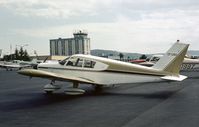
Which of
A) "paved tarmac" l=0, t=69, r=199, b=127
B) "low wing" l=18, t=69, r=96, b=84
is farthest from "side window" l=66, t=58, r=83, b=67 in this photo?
"paved tarmac" l=0, t=69, r=199, b=127

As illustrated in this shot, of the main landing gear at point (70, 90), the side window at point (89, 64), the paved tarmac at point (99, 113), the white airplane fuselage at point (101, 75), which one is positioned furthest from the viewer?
the side window at point (89, 64)

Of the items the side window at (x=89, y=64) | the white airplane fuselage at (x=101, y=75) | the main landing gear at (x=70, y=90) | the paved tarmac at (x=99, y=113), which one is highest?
the side window at (x=89, y=64)

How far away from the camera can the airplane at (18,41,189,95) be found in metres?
16.3

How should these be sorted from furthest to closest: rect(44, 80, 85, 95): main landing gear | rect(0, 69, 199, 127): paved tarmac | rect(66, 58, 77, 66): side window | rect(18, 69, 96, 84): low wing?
rect(66, 58, 77, 66): side window, rect(44, 80, 85, 95): main landing gear, rect(18, 69, 96, 84): low wing, rect(0, 69, 199, 127): paved tarmac

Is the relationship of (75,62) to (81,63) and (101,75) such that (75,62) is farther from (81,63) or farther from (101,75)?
(101,75)

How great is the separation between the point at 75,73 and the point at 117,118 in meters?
7.64

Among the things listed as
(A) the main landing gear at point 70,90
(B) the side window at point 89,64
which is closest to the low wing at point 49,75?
(A) the main landing gear at point 70,90

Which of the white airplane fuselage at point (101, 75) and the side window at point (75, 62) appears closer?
the white airplane fuselage at point (101, 75)

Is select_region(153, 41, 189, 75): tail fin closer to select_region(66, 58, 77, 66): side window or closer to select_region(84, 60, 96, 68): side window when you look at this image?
select_region(84, 60, 96, 68): side window

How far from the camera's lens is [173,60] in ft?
55.8

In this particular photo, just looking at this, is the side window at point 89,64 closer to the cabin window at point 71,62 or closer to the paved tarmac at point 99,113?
the cabin window at point 71,62

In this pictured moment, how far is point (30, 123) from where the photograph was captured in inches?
364

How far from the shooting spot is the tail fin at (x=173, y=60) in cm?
1669

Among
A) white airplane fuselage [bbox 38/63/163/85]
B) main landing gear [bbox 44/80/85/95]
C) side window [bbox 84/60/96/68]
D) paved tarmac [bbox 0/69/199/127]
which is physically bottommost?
paved tarmac [bbox 0/69/199/127]
